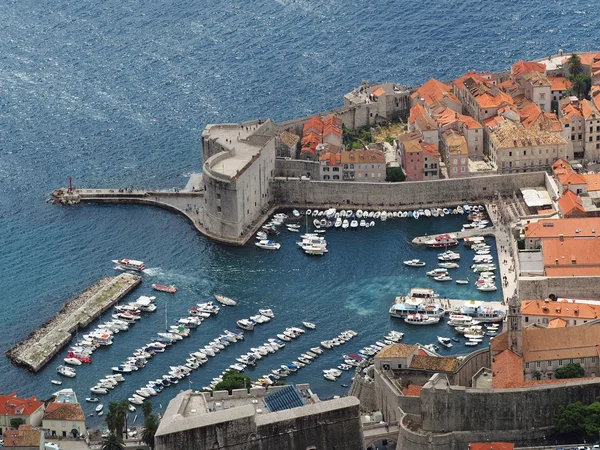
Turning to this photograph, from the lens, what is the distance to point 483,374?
143750 millimetres

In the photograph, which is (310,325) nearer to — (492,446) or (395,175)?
(395,175)

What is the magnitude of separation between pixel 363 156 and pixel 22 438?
61074 mm

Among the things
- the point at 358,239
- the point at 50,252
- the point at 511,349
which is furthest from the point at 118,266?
the point at 511,349

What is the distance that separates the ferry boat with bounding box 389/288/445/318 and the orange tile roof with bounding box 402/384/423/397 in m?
20.8

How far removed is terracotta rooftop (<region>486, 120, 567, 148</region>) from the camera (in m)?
188

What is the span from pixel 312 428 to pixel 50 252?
60.5m

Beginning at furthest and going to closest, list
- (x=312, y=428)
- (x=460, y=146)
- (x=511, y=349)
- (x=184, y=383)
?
(x=460, y=146) → (x=184, y=383) → (x=511, y=349) → (x=312, y=428)

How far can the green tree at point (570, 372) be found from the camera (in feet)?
462

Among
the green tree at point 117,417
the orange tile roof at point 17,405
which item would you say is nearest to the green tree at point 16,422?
the orange tile roof at point 17,405

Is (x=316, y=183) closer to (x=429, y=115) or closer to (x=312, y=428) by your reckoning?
(x=429, y=115)

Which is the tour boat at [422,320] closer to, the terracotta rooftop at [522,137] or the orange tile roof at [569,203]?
the orange tile roof at [569,203]

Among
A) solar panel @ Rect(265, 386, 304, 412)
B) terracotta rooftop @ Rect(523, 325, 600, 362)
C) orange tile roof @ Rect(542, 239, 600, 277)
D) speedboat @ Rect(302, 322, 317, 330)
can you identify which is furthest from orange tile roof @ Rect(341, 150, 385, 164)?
solar panel @ Rect(265, 386, 304, 412)

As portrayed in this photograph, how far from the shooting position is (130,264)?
177500mm

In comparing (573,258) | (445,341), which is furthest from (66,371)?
(573,258)
